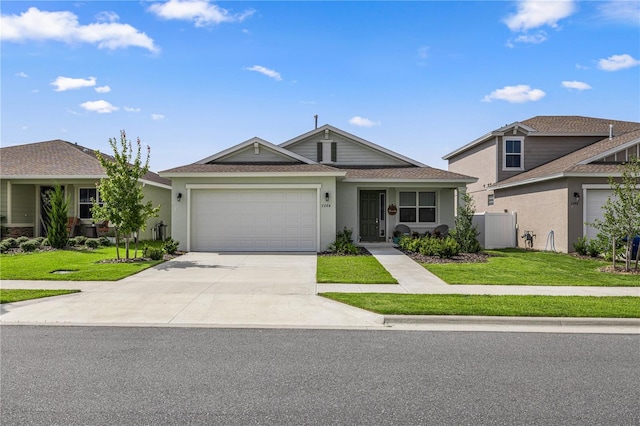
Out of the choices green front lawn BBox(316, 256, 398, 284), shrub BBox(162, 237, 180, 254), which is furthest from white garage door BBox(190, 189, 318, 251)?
green front lawn BBox(316, 256, 398, 284)

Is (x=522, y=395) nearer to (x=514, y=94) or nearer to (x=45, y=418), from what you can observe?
(x=45, y=418)

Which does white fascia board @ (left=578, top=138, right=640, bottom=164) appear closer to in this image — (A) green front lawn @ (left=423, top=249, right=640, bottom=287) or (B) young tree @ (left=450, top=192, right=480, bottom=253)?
(A) green front lawn @ (left=423, top=249, right=640, bottom=287)

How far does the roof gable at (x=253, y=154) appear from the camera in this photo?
19578 millimetres

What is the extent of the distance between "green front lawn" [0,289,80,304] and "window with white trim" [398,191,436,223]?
48.3 feet

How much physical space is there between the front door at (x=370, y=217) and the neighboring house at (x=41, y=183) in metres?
10.2

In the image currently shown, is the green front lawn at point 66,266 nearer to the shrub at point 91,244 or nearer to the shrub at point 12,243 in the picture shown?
the shrub at point 91,244

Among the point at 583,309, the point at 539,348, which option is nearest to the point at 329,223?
the point at 583,309

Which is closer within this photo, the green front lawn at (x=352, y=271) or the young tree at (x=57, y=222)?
the green front lawn at (x=352, y=271)

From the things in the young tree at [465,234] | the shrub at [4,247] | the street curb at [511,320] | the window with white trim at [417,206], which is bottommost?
the street curb at [511,320]

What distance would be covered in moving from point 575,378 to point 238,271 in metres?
9.30

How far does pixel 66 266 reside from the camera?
1303 cm

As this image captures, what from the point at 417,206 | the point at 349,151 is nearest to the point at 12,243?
the point at 349,151

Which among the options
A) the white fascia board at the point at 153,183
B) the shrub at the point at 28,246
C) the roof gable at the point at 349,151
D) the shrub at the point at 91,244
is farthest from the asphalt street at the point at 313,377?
the roof gable at the point at 349,151

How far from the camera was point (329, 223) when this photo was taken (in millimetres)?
17891
